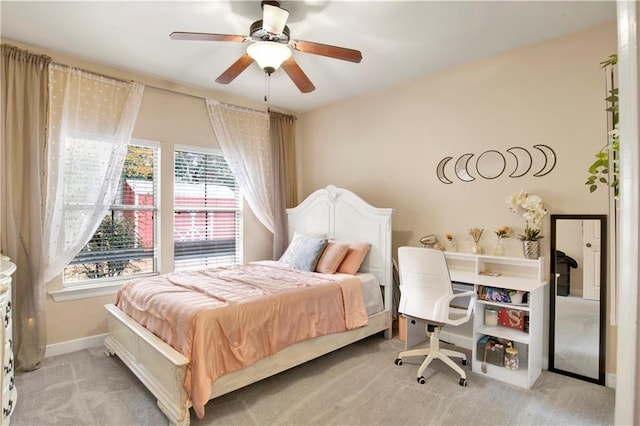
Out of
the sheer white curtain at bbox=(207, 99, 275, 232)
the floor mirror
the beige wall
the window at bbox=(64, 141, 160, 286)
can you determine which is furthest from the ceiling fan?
the floor mirror

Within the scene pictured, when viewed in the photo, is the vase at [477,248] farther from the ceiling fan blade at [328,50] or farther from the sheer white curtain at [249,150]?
the sheer white curtain at [249,150]

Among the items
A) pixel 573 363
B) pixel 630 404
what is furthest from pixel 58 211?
pixel 573 363

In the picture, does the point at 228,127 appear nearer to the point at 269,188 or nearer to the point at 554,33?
the point at 269,188

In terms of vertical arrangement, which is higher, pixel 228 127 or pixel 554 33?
pixel 554 33

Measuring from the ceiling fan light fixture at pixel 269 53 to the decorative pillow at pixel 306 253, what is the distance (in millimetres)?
1899

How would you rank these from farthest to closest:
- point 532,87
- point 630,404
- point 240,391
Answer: point 532,87 < point 240,391 < point 630,404

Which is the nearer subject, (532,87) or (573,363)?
(573,363)

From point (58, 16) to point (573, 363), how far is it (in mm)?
4838

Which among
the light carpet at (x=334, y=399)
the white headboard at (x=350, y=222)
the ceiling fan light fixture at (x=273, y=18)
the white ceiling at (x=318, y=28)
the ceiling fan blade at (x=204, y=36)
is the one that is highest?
the white ceiling at (x=318, y=28)

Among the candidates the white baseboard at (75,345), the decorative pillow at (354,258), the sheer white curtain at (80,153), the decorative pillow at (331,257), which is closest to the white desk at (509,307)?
the decorative pillow at (354,258)

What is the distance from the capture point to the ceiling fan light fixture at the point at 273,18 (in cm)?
219

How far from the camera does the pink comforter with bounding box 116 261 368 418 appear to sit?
2152mm

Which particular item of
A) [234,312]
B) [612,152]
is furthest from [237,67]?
[612,152]

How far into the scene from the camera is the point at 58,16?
261 centimetres
